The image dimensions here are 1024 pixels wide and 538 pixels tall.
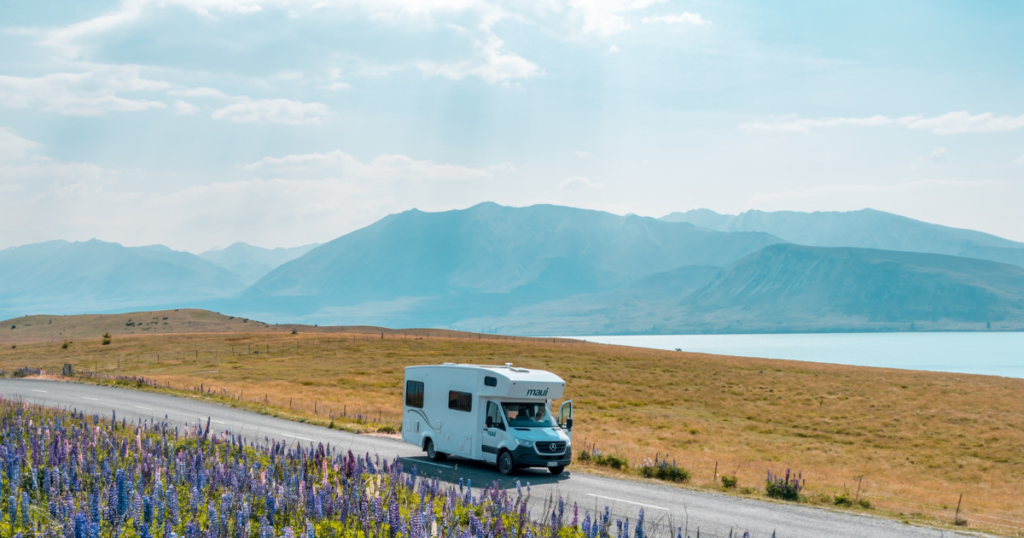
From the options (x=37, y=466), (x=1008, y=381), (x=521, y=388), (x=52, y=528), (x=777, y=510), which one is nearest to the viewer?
(x=52, y=528)

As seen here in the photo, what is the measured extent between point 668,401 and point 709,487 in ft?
129

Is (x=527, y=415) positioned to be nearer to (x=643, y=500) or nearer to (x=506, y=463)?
(x=506, y=463)

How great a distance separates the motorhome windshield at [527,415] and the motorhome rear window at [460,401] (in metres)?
1.31

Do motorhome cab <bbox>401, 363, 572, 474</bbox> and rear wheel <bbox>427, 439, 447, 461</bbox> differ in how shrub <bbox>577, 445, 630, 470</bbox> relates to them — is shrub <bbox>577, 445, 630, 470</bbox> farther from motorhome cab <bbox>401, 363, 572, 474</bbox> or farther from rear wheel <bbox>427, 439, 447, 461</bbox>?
rear wheel <bbox>427, 439, 447, 461</bbox>

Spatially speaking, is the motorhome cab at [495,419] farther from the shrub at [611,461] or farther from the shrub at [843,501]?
the shrub at [843,501]

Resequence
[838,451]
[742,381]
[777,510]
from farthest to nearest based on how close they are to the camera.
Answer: [742,381]
[838,451]
[777,510]

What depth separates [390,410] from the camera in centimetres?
4672

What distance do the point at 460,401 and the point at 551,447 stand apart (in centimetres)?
360

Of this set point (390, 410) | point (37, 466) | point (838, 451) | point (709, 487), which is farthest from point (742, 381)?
point (37, 466)

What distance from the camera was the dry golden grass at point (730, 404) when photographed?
35.3m

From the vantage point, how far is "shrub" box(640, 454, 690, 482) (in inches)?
1038

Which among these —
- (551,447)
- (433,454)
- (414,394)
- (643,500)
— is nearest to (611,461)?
(551,447)

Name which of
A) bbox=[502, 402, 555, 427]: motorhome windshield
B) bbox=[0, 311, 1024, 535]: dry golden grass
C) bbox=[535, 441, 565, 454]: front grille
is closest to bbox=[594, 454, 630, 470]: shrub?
bbox=[0, 311, 1024, 535]: dry golden grass

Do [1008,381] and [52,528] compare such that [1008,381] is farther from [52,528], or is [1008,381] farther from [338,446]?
[52,528]
